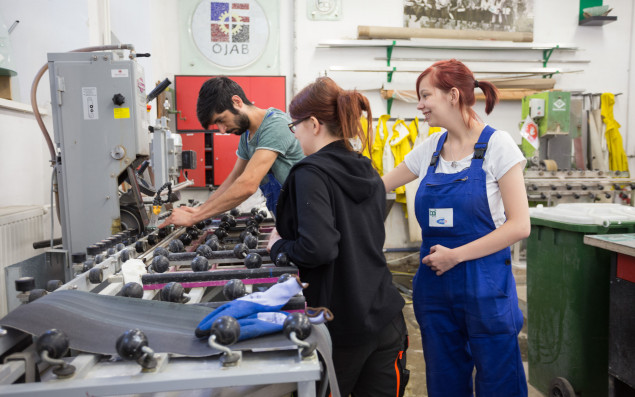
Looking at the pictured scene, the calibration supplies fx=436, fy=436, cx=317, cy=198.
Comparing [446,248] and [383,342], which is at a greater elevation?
[446,248]

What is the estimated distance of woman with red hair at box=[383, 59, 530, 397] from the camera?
4.64 ft

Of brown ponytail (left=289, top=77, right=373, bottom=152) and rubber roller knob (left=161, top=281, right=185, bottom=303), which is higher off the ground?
brown ponytail (left=289, top=77, right=373, bottom=152)

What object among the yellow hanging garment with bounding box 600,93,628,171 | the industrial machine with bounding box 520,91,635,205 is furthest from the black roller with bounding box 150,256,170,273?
the yellow hanging garment with bounding box 600,93,628,171

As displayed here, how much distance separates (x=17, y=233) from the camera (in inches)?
94.0

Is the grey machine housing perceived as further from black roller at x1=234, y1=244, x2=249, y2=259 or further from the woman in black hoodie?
the woman in black hoodie

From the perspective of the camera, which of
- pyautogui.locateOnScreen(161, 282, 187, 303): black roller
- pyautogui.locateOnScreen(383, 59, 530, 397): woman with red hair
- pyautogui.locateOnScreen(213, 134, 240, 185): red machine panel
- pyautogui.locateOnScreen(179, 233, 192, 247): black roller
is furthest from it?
pyautogui.locateOnScreen(213, 134, 240, 185): red machine panel

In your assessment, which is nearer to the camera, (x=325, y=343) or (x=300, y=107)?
(x=325, y=343)

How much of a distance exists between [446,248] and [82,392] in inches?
45.1

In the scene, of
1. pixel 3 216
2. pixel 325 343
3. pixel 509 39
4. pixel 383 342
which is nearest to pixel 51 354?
pixel 325 343

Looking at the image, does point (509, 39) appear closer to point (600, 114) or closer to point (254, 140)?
point (600, 114)

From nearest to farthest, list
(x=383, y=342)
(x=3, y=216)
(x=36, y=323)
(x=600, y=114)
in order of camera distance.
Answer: (x=36, y=323) → (x=383, y=342) → (x=3, y=216) → (x=600, y=114)

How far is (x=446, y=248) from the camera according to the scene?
4.81 ft

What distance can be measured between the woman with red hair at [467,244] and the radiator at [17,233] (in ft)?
6.59

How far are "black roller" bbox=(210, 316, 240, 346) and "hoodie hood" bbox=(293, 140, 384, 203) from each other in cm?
51
